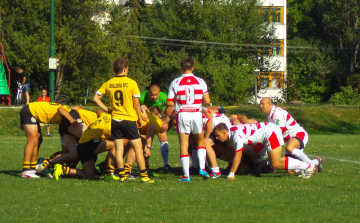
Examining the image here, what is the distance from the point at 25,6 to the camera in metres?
33.4

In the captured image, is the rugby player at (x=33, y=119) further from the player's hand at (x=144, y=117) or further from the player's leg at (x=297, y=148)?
the player's leg at (x=297, y=148)

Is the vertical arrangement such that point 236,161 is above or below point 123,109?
below

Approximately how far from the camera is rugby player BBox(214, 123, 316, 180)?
8320mm

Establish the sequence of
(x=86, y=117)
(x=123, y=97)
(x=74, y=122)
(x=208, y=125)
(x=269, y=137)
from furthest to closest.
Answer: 1. (x=208, y=125)
2. (x=86, y=117)
3. (x=74, y=122)
4. (x=269, y=137)
5. (x=123, y=97)

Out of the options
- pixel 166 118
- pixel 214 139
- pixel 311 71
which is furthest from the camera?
pixel 311 71

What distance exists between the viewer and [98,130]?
327 inches

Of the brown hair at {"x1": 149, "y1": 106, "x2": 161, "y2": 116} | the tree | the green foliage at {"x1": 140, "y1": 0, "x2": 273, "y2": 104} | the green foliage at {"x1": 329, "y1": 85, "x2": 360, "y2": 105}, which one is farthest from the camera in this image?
the tree

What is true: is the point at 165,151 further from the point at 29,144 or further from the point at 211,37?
the point at 211,37

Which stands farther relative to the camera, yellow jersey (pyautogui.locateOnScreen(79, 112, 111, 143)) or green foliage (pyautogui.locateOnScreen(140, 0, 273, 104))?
green foliage (pyautogui.locateOnScreen(140, 0, 273, 104))

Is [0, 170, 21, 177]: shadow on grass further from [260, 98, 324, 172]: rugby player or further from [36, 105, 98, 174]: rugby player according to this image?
[260, 98, 324, 172]: rugby player

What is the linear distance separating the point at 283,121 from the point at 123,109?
3196mm

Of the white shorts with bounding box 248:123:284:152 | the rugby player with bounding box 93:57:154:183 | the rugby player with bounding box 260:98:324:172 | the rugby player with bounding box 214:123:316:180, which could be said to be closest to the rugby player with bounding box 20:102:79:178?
the rugby player with bounding box 93:57:154:183

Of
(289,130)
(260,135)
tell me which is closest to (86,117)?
(260,135)

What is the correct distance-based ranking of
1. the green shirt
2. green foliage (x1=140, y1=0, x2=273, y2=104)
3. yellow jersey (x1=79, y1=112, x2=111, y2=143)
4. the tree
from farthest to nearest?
the tree < green foliage (x1=140, y1=0, x2=273, y2=104) < the green shirt < yellow jersey (x1=79, y1=112, x2=111, y2=143)
